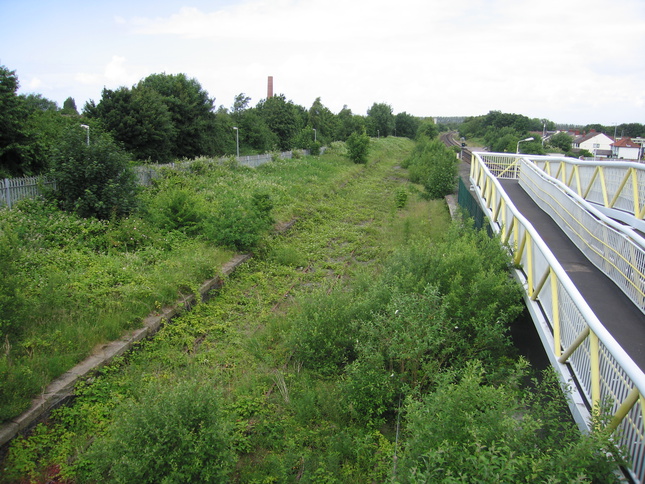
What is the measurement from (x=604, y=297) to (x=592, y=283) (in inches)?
17.8

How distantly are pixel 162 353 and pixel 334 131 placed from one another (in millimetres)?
57024

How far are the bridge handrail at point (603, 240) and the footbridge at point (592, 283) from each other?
14 millimetres

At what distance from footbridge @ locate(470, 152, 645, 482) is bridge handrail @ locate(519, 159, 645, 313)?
0.01m

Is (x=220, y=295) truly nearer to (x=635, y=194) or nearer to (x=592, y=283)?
(x=592, y=283)

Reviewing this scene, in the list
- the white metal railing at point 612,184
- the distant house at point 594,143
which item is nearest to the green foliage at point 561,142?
the distant house at point 594,143

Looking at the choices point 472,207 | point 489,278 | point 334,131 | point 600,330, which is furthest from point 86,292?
point 334,131

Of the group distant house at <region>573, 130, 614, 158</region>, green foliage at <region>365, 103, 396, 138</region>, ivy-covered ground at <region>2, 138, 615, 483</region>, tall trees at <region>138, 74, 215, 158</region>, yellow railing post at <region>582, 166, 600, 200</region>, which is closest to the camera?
ivy-covered ground at <region>2, 138, 615, 483</region>

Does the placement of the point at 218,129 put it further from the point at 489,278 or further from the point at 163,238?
the point at 489,278

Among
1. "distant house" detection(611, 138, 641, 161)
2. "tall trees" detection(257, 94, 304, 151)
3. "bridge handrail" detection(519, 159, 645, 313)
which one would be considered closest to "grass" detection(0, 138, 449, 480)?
"bridge handrail" detection(519, 159, 645, 313)

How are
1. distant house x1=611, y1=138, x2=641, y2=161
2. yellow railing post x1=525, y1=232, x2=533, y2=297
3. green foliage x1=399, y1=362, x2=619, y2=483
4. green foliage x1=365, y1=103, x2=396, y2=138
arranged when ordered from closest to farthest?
green foliage x1=399, y1=362, x2=619, y2=483, yellow railing post x1=525, y1=232, x2=533, y2=297, distant house x1=611, y1=138, x2=641, y2=161, green foliage x1=365, y1=103, x2=396, y2=138

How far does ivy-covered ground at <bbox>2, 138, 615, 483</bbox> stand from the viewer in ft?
12.2

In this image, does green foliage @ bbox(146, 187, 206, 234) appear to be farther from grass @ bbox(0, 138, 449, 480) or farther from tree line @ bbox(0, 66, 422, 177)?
tree line @ bbox(0, 66, 422, 177)

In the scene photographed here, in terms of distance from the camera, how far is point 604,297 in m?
5.68

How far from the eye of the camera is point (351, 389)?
5.91m
